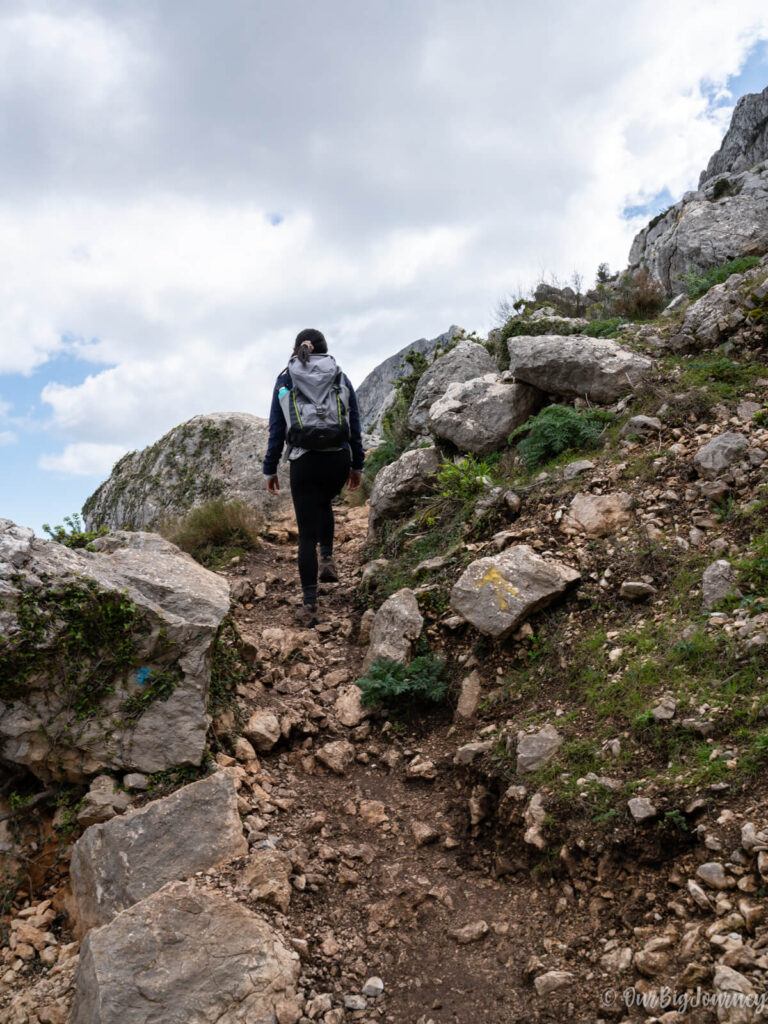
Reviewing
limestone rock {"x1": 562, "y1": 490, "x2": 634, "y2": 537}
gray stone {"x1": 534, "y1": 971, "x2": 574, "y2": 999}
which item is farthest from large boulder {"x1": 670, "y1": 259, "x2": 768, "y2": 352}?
gray stone {"x1": 534, "y1": 971, "x2": 574, "y2": 999}

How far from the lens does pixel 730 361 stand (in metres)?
6.09

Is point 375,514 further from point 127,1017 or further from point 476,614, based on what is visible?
point 127,1017

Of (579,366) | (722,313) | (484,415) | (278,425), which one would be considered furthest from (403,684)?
(722,313)

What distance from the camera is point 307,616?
19.0ft

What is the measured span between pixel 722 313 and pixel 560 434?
2.34 meters

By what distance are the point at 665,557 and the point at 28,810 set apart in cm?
403

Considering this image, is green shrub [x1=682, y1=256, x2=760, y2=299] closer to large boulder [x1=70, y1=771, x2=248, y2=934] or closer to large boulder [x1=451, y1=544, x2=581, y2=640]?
large boulder [x1=451, y1=544, x2=581, y2=640]

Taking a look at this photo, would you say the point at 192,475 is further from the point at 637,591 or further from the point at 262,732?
the point at 637,591

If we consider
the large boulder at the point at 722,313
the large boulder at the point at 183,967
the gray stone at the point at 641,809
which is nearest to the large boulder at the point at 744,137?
the large boulder at the point at 722,313

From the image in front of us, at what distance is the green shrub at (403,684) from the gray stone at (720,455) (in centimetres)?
238

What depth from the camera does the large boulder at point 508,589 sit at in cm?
435

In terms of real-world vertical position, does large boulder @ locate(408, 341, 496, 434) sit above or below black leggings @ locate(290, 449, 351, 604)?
above

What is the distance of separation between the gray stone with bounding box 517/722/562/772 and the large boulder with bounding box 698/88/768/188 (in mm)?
40708

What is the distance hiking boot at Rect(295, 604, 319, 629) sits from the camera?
5.75m
